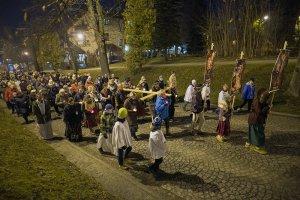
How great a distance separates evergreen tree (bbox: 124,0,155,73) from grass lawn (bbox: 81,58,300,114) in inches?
104

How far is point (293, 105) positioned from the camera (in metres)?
16.8

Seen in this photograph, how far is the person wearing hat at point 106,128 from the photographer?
10.6 metres

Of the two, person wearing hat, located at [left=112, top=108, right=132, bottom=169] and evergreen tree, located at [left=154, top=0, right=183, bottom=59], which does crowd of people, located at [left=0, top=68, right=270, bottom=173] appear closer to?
person wearing hat, located at [left=112, top=108, right=132, bottom=169]

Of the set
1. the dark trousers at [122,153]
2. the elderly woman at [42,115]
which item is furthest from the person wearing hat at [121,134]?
the elderly woman at [42,115]

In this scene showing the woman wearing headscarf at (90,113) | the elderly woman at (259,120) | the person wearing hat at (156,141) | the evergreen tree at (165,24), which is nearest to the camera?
the person wearing hat at (156,141)

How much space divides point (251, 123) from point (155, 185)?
4308 millimetres

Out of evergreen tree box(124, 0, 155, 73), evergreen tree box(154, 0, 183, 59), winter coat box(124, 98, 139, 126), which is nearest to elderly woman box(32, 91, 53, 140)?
winter coat box(124, 98, 139, 126)

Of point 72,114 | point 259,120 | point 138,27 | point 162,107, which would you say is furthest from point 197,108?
point 138,27

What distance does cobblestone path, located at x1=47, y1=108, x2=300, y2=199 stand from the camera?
8195 millimetres

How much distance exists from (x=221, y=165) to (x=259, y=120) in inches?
86.1

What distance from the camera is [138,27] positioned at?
102 ft

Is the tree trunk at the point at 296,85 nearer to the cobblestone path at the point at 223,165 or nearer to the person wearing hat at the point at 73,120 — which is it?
the cobblestone path at the point at 223,165

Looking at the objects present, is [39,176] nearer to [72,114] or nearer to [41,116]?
[72,114]

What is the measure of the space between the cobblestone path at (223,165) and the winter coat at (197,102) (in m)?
1.21
